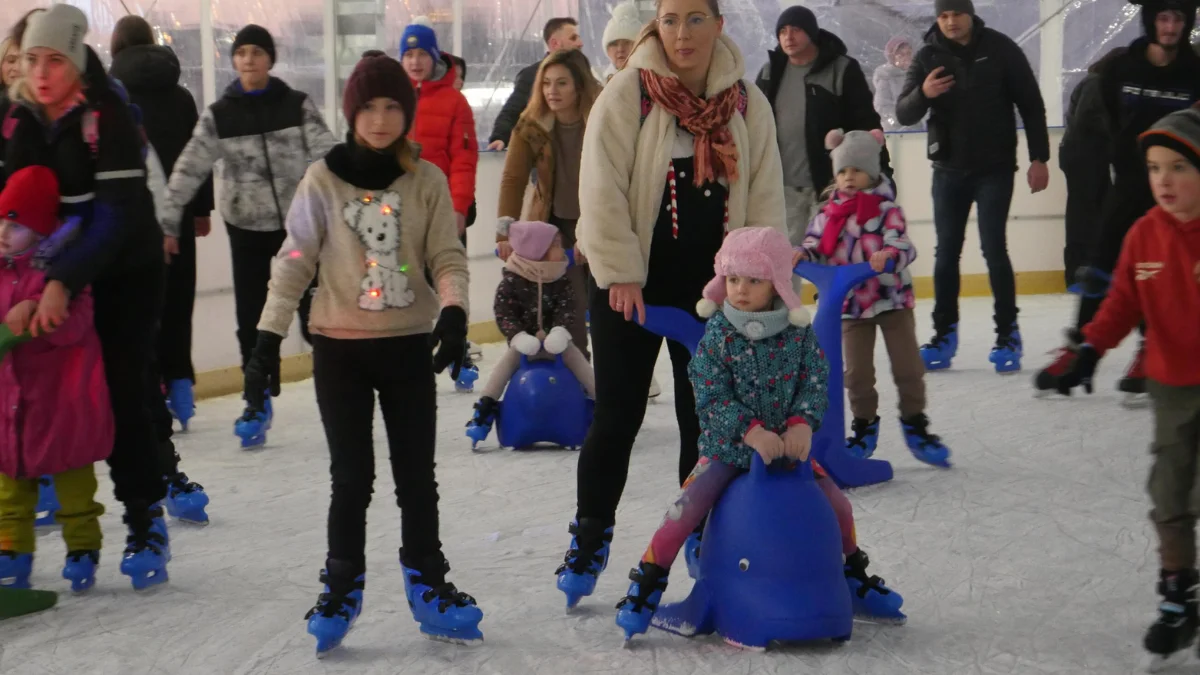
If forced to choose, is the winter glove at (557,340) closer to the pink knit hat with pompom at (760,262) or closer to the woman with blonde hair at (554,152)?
the woman with blonde hair at (554,152)

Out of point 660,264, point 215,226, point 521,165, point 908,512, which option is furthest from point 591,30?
point 660,264

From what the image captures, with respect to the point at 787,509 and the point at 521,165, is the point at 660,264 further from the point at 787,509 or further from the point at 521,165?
the point at 521,165

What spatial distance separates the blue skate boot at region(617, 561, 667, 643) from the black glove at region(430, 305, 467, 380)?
23.5 inches

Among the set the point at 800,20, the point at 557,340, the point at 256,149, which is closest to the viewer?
the point at 256,149

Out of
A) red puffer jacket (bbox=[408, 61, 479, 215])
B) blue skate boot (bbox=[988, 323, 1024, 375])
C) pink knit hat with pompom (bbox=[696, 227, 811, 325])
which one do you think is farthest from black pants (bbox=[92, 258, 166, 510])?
blue skate boot (bbox=[988, 323, 1024, 375])

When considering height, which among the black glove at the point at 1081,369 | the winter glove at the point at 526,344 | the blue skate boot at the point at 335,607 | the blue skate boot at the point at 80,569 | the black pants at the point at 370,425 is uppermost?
the black glove at the point at 1081,369

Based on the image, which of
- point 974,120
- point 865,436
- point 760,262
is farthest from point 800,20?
point 760,262

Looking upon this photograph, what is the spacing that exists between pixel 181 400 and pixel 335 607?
3131 mm

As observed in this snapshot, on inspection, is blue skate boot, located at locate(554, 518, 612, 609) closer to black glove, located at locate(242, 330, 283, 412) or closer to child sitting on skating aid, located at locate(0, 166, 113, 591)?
black glove, located at locate(242, 330, 283, 412)

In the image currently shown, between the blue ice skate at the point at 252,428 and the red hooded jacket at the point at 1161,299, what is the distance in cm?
355

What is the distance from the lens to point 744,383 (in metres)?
3.28

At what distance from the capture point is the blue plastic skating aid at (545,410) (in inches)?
228

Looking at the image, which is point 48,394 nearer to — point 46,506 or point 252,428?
point 46,506

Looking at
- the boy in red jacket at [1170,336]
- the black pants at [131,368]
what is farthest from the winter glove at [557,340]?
the boy in red jacket at [1170,336]
